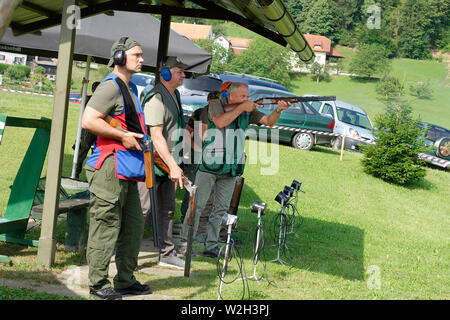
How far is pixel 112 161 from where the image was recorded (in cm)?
460

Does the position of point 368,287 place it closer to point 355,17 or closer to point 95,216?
point 95,216

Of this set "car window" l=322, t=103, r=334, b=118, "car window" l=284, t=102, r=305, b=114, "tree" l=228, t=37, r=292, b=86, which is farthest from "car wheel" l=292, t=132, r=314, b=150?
"tree" l=228, t=37, r=292, b=86

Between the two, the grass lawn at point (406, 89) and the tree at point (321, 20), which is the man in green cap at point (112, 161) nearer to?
the grass lawn at point (406, 89)

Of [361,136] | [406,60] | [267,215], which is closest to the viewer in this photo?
[267,215]

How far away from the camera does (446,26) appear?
148875mm

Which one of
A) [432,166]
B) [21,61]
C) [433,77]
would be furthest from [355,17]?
[432,166]

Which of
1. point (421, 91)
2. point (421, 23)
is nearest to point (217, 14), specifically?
point (421, 91)

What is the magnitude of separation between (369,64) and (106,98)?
347 ft

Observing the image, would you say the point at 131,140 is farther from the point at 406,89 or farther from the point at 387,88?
the point at 406,89

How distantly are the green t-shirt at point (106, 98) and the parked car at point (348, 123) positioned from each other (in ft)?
51.3

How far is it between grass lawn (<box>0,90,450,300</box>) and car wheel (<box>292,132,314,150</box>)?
46 cm
